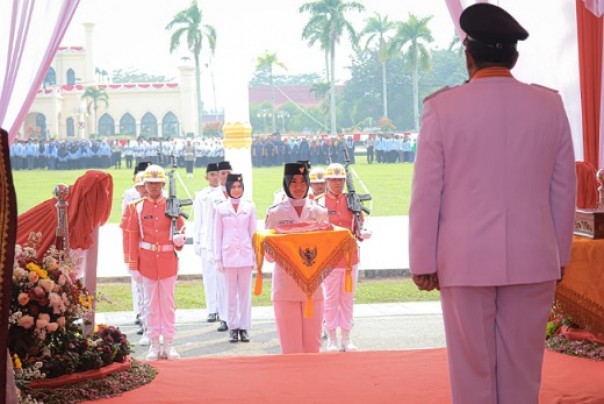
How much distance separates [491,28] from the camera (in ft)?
12.7

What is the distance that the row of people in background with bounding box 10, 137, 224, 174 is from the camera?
3919 cm

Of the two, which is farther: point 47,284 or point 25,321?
point 47,284

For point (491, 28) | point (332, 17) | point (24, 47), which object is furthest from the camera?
point (332, 17)

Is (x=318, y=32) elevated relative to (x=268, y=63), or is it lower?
elevated

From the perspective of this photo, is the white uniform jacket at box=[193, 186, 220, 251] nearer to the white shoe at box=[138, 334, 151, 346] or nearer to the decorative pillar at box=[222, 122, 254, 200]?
the white shoe at box=[138, 334, 151, 346]

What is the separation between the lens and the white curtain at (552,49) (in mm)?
7758

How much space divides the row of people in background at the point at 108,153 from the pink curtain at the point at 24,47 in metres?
31.3

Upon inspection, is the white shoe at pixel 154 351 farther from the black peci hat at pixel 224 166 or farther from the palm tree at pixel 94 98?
the palm tree at pixel 94 98

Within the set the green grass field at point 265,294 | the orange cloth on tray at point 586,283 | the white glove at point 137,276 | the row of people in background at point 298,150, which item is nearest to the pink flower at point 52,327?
the orange cloth on tray at point 586,283

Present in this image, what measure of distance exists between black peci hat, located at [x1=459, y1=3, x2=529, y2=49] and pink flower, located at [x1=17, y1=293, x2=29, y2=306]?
2.71m

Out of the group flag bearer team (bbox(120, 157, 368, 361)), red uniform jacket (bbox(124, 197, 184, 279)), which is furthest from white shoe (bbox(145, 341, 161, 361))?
red uniform jacket (bbox(124, 197, 184, 279))

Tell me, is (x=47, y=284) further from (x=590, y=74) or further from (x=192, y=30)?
(x=192, y=30)

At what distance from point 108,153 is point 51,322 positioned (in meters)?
37.2

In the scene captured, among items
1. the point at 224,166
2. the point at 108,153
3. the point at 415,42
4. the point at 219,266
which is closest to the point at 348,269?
the point at 219,266
